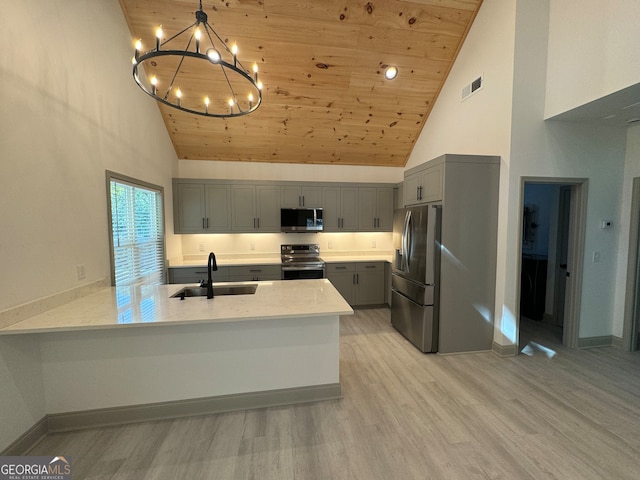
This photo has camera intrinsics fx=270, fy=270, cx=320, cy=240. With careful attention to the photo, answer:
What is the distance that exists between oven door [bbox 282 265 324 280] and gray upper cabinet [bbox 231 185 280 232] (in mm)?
796

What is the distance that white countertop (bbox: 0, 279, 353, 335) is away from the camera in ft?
6.01

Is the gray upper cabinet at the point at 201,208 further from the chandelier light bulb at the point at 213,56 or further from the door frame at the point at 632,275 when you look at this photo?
the door frame at the point at 632,275

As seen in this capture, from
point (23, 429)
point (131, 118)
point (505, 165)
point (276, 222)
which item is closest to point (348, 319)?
point (276, 222)

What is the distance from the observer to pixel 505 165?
125 inches

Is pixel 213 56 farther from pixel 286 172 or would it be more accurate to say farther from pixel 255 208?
pixel 286 172

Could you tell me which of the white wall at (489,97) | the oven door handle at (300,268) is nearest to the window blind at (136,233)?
the oven door handle at (300,268)


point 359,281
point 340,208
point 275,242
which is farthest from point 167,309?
point 340,208

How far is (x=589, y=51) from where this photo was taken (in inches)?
103

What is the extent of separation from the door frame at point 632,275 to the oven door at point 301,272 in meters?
4.04

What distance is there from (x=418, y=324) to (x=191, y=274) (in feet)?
11.5

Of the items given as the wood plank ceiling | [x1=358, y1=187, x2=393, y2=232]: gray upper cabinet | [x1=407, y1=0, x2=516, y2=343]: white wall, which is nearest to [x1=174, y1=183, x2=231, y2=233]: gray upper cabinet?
the wood plank ceiling

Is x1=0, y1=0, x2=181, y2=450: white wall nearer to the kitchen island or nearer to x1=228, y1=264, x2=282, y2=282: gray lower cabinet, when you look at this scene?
the kitchen island

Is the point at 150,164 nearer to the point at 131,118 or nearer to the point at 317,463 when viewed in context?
the point at 131,118

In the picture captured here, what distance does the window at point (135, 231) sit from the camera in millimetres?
2906
